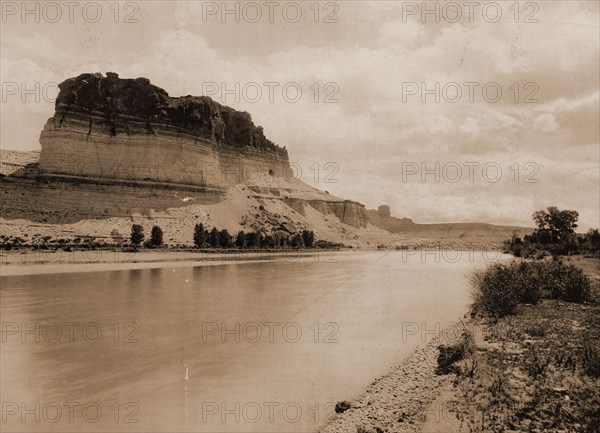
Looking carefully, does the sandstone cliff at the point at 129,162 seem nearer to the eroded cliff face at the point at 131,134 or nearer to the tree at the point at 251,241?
the eroded cliff face at the point at 131,134

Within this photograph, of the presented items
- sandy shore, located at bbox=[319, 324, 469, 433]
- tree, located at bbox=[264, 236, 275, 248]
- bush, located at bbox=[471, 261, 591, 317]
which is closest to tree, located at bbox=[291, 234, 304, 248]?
tree, located at bbox=[264, 236, 275, 248]

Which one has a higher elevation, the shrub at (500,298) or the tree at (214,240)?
the tree at (214,240)

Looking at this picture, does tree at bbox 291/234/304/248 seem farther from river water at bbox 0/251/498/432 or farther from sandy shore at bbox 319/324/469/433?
sandy shore at bbox 319/324/469/433

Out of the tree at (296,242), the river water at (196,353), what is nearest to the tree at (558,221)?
the tree at (296,242)

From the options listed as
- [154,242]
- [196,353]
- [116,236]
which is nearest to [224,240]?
[154,242]

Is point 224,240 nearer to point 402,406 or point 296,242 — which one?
point 296,242
